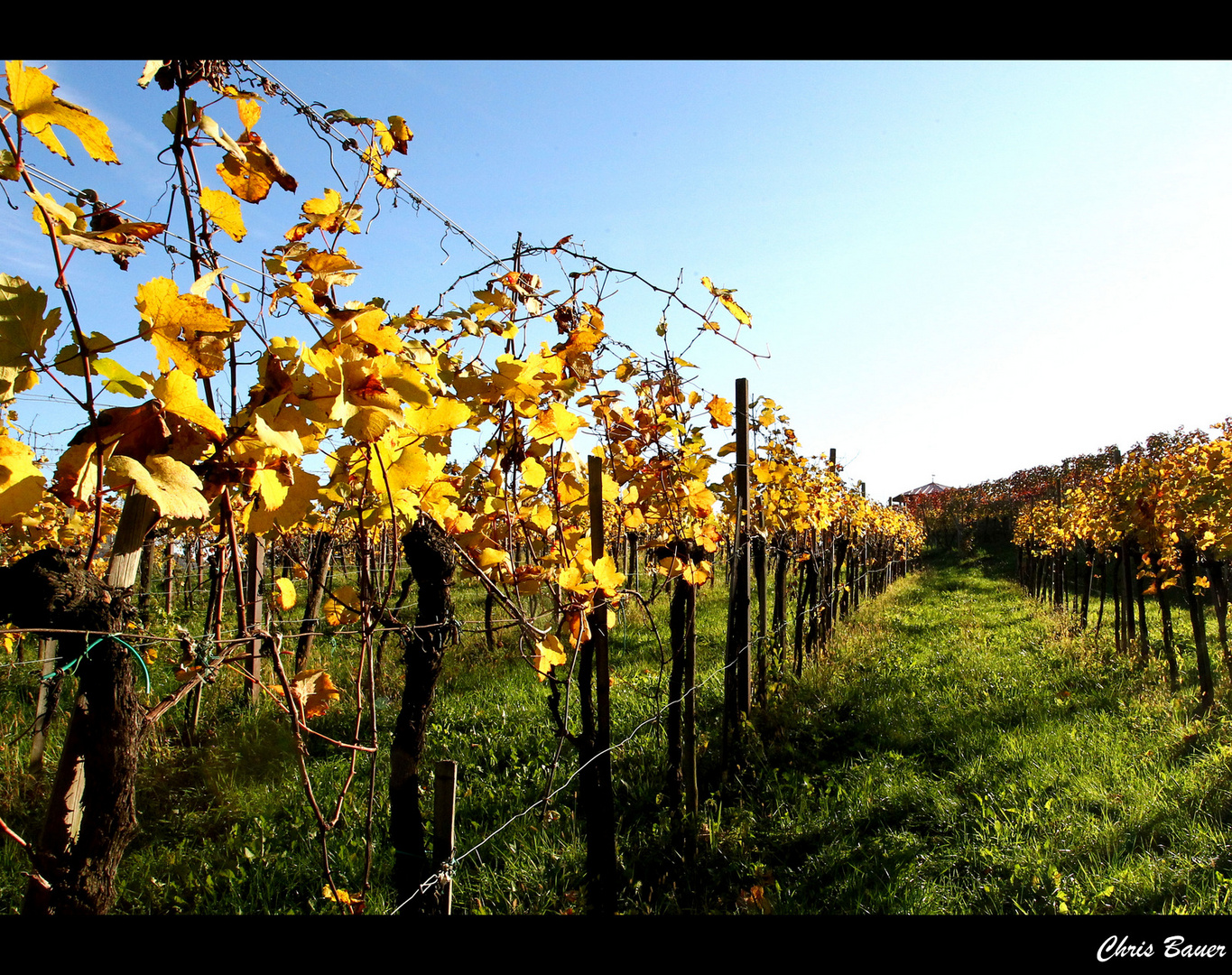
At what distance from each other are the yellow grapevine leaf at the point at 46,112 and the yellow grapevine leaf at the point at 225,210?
0.13 meters

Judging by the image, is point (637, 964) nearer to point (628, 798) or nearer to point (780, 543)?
point (628, 798)

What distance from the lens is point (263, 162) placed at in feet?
2.91

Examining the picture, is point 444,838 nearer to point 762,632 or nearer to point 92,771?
point 92,771

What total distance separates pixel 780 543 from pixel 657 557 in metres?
3.76

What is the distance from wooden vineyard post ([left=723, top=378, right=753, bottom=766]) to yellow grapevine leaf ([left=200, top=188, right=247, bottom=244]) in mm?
2784

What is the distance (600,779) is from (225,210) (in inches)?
83.3

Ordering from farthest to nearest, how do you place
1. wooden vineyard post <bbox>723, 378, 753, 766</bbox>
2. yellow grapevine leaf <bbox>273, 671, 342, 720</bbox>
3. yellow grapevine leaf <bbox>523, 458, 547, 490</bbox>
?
wooden vineyard post <bbox>723, 378, 753, 766</bbox>, yellow grapevine leaf <bbox>523, 458, 547, 490</bbox>, yellow grapevine leaf <bbox>273, 671, 342, 720</bbox>

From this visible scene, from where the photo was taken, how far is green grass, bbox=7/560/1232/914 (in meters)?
2.80

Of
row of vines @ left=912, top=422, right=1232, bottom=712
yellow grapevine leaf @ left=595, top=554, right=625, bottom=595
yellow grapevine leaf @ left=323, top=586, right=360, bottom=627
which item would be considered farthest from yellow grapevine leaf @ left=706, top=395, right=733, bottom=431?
row of vines @ left=912, top=422, right=1232, bottom=712

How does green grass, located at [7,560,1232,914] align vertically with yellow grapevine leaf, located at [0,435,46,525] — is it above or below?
below

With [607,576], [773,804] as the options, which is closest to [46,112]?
[607,576]

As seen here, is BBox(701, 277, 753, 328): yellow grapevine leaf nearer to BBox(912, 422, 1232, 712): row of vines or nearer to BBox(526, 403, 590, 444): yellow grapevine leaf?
BBox(526, 403, 590, 444): yellow grapevine leaf

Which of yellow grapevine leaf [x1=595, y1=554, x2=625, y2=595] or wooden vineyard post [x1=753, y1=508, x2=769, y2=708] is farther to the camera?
wooden vineyard post [x1=753, y1=508, x2=769, y2=708]
